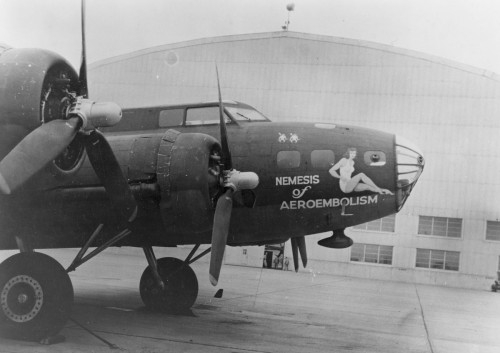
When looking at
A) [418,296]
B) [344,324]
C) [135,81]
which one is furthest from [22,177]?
[135,81]

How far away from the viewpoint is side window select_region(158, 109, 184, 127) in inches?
423

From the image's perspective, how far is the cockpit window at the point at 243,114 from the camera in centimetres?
1077

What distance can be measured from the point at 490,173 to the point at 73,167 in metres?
25.5

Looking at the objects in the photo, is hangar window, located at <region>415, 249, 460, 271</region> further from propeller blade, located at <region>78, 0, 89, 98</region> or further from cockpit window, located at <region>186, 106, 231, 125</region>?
propeller blade, located at <region>78, 0, 89, 98</region>

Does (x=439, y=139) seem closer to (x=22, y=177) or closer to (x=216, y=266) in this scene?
(x=216, y=266)

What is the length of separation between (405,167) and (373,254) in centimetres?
2101

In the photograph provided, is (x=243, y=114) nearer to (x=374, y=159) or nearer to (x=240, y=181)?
(x=240, y=181)

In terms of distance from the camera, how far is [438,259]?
1169 inches

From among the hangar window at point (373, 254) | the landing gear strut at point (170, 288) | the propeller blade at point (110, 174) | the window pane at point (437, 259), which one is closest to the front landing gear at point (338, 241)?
the landing gear strut at point (170, 288)

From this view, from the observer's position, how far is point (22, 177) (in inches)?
280

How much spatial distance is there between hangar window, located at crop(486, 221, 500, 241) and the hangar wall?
0.05m

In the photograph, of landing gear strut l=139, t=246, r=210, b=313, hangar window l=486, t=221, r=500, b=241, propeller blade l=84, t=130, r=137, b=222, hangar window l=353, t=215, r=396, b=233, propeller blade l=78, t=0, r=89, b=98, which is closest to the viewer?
propeller blade l=78, t=0, r=89, b=98

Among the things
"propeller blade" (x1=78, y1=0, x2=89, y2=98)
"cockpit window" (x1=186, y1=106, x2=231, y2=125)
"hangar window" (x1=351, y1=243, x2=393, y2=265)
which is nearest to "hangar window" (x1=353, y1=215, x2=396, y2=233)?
"hangar window" (x1=351, y1=243, x2=393, y2=265)

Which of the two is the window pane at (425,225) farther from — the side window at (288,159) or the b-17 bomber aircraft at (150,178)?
the side window at (288,159)
